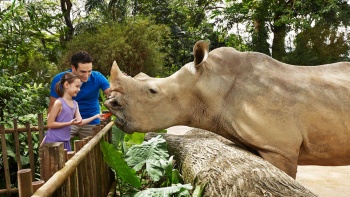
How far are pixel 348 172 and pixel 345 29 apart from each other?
10539 millimetres

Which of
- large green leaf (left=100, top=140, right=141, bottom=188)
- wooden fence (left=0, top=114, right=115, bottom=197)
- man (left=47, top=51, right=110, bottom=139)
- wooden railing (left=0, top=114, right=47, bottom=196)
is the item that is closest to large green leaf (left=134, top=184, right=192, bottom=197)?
large green leaf (left=100, top=140, right=141, bottom=188)

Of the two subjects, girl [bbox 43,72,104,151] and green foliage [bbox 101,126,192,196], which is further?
girl [bbox 43,72,104,151]

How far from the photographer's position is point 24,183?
4.66 feet

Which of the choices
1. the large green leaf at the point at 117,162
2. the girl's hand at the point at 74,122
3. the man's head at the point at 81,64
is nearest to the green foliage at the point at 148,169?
the large green leaf at the point at 117,162

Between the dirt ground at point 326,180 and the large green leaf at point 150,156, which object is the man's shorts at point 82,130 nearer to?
the large green leaf at point 150,156

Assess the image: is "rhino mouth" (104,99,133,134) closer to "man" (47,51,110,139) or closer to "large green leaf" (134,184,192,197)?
"large green leaf" (134,184,192,197)

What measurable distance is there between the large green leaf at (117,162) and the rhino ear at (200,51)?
34.6 inches

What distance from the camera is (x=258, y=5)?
14180 millimetres

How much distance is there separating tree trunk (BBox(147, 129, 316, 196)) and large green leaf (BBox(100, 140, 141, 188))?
0.44 metres

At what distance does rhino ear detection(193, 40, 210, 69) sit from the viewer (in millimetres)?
2779

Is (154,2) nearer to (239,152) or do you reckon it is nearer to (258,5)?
(258,5)

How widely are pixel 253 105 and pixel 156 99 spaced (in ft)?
2.23

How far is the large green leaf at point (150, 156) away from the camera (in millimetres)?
3447

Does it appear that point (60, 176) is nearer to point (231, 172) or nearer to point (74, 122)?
point (231, 172)
